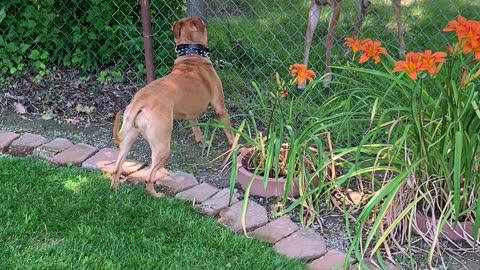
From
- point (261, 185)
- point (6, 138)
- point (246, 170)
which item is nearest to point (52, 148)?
point (6, 138)

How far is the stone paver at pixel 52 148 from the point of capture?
4.10 metres

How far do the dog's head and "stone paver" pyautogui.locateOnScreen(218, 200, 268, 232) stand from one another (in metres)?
1.19

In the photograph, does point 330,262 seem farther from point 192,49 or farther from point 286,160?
point 192,49

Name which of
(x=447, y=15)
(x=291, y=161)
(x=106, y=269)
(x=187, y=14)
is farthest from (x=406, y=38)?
(x=106, y=269)

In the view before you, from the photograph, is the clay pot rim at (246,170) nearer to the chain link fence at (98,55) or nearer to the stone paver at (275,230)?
the stone paver at (275,230)

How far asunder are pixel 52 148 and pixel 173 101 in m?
1.05

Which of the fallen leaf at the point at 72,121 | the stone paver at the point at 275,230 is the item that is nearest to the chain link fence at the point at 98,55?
the fallen leaf at the point at 72,121

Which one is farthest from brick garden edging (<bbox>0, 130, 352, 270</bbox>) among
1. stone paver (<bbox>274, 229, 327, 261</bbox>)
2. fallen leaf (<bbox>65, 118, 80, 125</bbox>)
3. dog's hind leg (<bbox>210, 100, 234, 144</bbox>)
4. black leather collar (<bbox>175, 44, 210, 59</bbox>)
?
black leather collar (<bbox>175, 44, 210, 59</bbox>)

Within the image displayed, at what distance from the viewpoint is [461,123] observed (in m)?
2.94

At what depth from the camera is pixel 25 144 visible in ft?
13.8

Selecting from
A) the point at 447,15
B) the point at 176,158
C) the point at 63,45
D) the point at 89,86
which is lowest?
the point at 447,15

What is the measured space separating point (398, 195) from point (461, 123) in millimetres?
467

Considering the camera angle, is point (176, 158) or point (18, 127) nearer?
point (176, 158)

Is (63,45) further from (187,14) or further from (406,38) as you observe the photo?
(406,38)
